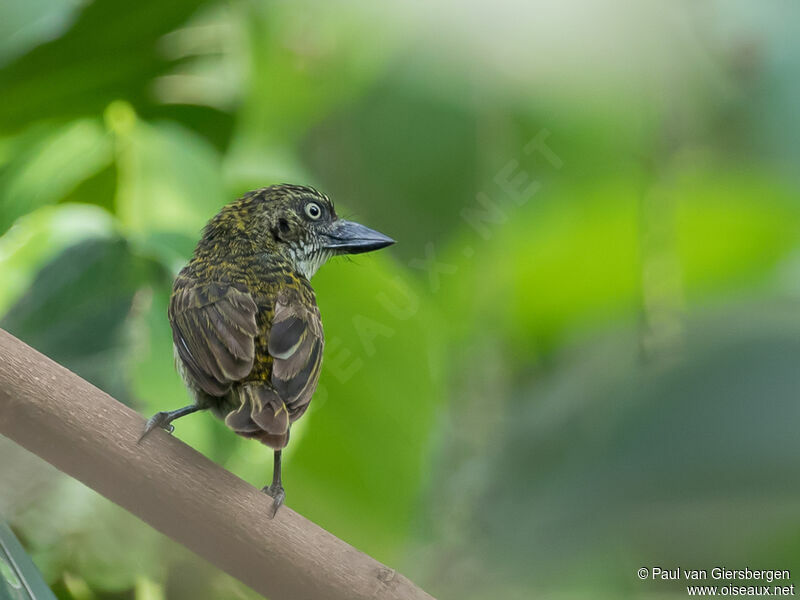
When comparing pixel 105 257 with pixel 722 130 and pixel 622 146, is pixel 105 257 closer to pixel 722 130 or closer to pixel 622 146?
pixel 622 146

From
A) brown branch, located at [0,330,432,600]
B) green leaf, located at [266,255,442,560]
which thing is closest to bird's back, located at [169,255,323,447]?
brown branch, located at [0,330,432,600]

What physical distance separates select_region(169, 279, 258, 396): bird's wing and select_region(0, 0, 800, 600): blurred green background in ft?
0.86

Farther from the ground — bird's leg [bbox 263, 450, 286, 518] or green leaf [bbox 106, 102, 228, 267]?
green leaf [bbox 106, 102, 228, 267]

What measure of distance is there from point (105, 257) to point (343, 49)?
124 centimetres

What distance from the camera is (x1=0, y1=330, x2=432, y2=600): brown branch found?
1225mm

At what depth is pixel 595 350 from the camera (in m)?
2.40

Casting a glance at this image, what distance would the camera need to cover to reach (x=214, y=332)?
5.09ft

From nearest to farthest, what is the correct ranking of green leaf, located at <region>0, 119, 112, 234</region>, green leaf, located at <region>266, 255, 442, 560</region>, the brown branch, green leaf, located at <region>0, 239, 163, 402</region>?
the brown branch, green leaf, located at <region>0, 239, 163, 402</region>, green leaf, located at <region>0, 119, 112, 234</region>, green leaf, located at <region>266, 255, 442, 560</region>

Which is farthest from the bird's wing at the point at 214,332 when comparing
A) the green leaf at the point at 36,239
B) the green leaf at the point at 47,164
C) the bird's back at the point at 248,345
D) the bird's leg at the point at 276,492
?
the green leaf at the point at 47,164

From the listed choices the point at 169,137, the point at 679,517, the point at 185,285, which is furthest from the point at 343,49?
Result: the point at 679,517

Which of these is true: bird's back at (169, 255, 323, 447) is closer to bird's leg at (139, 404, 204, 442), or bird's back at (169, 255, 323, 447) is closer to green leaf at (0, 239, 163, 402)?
bird's leg at (139, 404, 204, 442)

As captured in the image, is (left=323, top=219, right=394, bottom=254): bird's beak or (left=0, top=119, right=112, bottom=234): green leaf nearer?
(left=323, top=219, right=394, bottom=254): bird's beak

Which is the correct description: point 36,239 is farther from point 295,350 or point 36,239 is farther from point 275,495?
point 275,495

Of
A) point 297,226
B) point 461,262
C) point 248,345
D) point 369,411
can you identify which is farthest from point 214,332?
point 461,262
